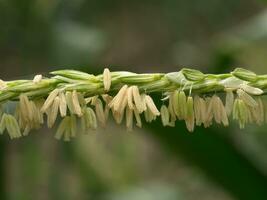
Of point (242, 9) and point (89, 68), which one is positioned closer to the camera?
point (89, 68)

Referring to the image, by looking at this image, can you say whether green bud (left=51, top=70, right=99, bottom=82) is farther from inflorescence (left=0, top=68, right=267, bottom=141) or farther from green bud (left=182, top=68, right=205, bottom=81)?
green bud (left=182, top=68, right=205, bottom=81)

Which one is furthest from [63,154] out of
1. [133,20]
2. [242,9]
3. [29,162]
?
[242,9]

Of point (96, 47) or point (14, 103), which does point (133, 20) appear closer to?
point (96, 47)

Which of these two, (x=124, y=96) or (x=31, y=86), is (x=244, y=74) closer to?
(x=124, y=96)

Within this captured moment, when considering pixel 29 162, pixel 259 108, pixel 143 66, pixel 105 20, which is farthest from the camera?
pixel 143 66

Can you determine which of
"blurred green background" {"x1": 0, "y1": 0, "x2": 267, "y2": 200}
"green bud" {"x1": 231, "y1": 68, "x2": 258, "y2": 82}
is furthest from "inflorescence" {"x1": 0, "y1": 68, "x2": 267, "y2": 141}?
"blurred green background" {"x1": 0, "y1": 0, "x2": 267, "y2": 200}

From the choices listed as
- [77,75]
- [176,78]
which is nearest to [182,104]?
[176,78]
